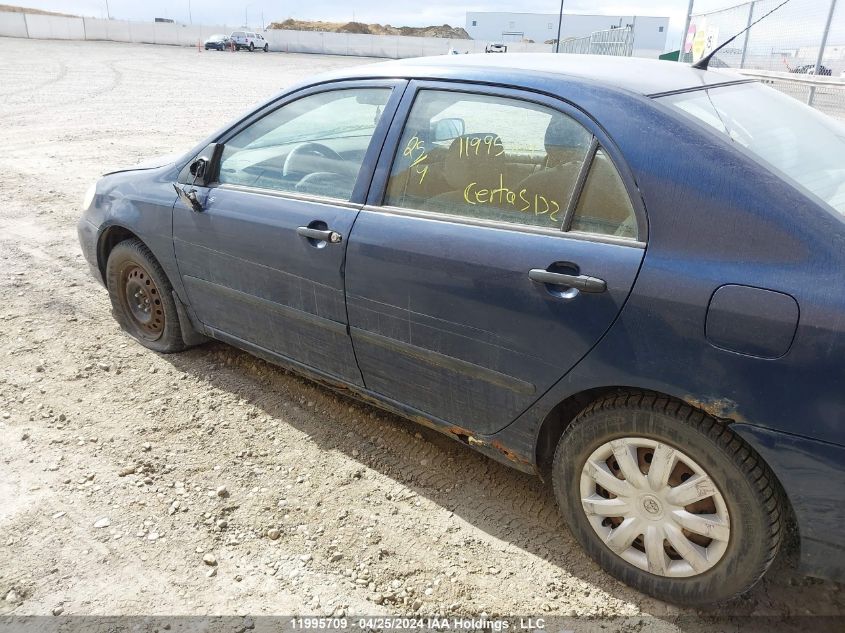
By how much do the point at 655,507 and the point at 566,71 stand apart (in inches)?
61.6

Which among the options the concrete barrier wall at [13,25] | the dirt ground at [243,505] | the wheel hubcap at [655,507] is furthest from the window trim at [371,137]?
the concrete barrier wall at [13,25]

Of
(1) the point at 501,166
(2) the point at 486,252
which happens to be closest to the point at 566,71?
(1) the point at 501,166

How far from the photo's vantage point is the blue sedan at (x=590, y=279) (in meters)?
1.89

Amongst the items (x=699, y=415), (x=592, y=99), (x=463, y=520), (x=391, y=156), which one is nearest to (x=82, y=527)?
(x=463, y=520)

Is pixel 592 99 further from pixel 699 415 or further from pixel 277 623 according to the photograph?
pixel 277 623

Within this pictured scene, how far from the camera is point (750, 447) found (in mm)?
1970

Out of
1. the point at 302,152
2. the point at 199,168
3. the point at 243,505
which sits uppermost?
the point at 302,152

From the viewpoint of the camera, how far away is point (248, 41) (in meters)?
45.3

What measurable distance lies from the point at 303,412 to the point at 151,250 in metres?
1.25

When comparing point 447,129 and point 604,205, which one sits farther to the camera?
point 447,129

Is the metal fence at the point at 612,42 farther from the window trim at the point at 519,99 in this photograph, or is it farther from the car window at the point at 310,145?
the window trim at the point at 519,99

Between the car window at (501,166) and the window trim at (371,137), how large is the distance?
0.11m

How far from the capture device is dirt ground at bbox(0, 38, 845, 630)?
2.33 metres

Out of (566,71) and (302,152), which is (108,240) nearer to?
(302,152)
